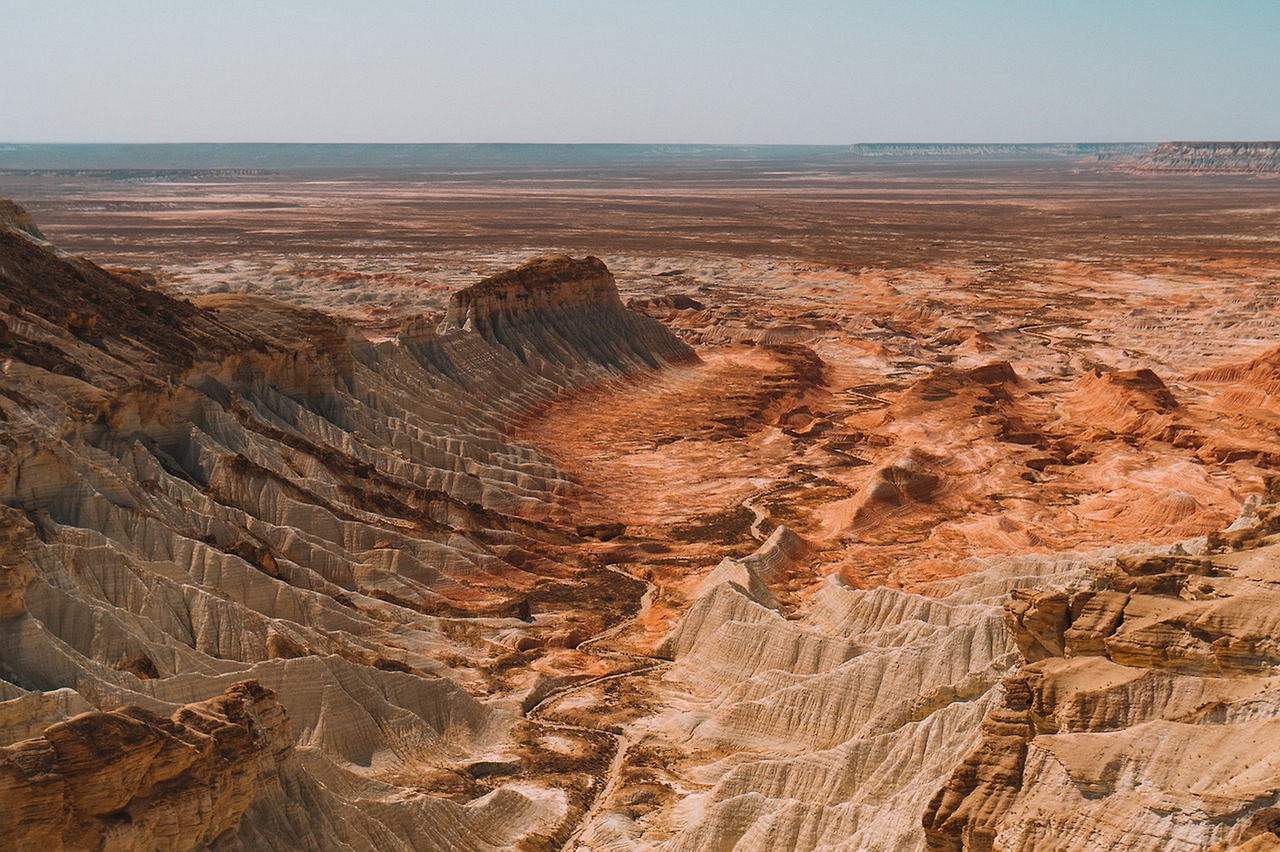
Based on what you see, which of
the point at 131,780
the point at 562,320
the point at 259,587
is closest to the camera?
the point at 131,780

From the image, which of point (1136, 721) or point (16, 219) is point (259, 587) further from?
point (16, 219)

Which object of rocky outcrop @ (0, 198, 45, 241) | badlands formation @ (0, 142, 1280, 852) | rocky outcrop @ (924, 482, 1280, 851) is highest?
rocky outcrop @ (0, 198, 45, 241)

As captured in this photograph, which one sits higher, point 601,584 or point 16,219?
point 16,219

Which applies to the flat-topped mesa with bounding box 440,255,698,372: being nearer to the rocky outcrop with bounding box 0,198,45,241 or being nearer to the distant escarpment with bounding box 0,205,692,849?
the distant escarpment with bounding box 0,205,692,849

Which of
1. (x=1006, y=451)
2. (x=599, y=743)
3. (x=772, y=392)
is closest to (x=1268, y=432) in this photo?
(x=1006, y=451)

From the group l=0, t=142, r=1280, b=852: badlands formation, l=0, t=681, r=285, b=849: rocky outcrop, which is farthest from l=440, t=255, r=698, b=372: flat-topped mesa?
l=0, t=681, r=285, b=849: rocky outcrop

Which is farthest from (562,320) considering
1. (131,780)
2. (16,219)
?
(131,780)

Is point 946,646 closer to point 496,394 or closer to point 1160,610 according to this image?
point 1160,610
